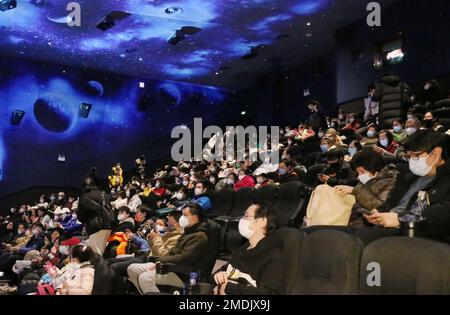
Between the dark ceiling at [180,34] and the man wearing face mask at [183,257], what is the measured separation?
6712mm

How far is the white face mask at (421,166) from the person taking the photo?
3.09 meters

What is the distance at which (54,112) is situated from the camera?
13.9 metres

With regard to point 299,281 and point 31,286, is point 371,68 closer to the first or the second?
point 31,286

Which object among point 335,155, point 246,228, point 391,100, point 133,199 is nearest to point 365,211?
point 246,228

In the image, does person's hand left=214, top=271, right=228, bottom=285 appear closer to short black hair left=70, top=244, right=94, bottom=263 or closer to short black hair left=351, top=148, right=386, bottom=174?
short black hair left=70, top=244, right=94, bottom=263

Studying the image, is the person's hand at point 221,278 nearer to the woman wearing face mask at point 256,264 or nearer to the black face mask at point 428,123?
the woman wearing face mask at point 256,264

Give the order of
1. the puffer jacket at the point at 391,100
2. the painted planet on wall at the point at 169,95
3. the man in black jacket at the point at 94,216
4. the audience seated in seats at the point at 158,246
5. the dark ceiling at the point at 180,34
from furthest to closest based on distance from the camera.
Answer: the painted planet on wall at the point at 169,95, the dark ceiling at the point at 180,34, the puffer jacket at the point at 391,100, the man in black jacket at the point at 94,216, the audience seated in seats at the point at 158,246

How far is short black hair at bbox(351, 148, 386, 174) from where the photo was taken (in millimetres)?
3863

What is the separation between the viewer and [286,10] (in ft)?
33.8

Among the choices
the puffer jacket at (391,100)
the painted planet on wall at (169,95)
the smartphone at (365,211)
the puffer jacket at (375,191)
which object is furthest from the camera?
the painted planet on wall at (169,95)

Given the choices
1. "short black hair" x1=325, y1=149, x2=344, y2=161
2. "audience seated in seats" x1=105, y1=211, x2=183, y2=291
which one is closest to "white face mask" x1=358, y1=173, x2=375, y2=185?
"short black hair" x1=325, y1=149, x2=344, y2=161

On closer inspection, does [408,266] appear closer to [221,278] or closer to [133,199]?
[221,278]

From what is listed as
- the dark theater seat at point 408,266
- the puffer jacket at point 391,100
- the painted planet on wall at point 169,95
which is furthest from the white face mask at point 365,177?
the painted planet on wall at point 169,95
